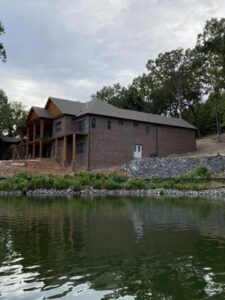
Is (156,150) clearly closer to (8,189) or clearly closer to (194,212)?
(8,189)

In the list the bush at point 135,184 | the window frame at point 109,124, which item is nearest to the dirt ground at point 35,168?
the bush at point 135,184

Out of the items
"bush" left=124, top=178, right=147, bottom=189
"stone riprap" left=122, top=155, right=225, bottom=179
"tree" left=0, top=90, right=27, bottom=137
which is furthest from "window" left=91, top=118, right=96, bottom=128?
"tree" left=0, top=90, right=27, bottom=137

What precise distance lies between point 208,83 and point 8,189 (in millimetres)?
40522

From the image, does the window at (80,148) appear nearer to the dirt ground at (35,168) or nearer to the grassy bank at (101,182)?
the dirt ground at (35,168)

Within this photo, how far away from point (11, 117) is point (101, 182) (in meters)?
39.0

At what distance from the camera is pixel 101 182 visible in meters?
35.6

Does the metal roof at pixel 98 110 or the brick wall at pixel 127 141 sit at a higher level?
the metal roof at pixel 98 110

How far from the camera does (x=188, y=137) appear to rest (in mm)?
54969

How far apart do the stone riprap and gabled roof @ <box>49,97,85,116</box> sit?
35.5 ft

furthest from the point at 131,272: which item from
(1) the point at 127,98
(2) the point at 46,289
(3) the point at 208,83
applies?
(1) the point at 127,98

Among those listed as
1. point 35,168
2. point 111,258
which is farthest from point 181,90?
point 111,258

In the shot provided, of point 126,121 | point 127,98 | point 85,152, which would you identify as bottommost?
point 85,152

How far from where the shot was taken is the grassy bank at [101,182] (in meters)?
34.7

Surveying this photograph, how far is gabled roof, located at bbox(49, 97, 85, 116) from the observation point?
47.4 metres
